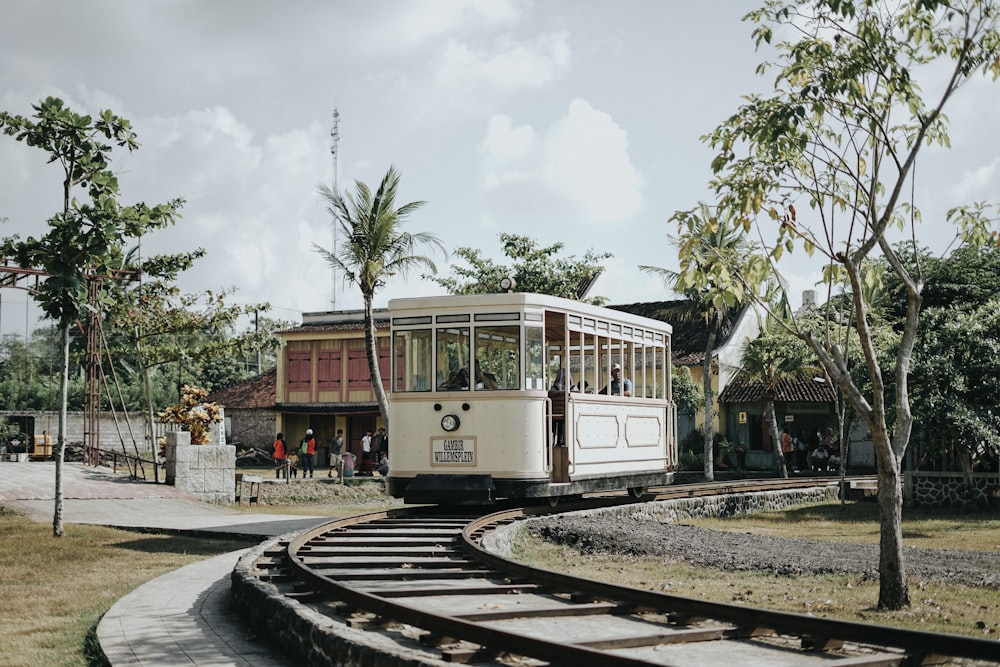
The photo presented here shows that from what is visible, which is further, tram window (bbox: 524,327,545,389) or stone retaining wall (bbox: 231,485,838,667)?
tram window (bbox: 524,327,545,389)

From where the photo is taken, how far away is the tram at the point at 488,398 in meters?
14.1

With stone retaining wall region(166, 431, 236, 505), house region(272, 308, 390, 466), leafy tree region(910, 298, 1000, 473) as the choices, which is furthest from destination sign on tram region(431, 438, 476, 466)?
house region(272, 308, 390, 466)

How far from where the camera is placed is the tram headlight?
1419 centimetres

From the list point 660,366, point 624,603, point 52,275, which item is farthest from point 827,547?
point 52,275

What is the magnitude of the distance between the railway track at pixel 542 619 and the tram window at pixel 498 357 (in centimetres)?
380

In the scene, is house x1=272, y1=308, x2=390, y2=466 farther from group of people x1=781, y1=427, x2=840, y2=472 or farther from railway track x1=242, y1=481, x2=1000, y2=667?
railway track x1=242, y1=481, x2=1000, y2=667

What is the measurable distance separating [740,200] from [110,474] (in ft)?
57.5

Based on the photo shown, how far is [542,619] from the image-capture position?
7.25m

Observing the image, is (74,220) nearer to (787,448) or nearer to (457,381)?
(457,381)

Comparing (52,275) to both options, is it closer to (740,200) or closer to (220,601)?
(220,601)

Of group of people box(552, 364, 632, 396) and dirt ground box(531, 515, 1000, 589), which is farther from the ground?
group of people box(552, 364, 632, 396)

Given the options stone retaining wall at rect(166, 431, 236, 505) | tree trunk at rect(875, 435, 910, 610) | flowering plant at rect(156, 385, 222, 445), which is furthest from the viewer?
flowering plant at rect(156, 385, 222, 445)

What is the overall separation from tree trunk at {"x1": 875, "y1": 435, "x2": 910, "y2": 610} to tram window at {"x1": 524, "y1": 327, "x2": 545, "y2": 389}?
5358mm

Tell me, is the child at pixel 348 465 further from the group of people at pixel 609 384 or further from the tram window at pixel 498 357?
the tram window at pixel 498 357
